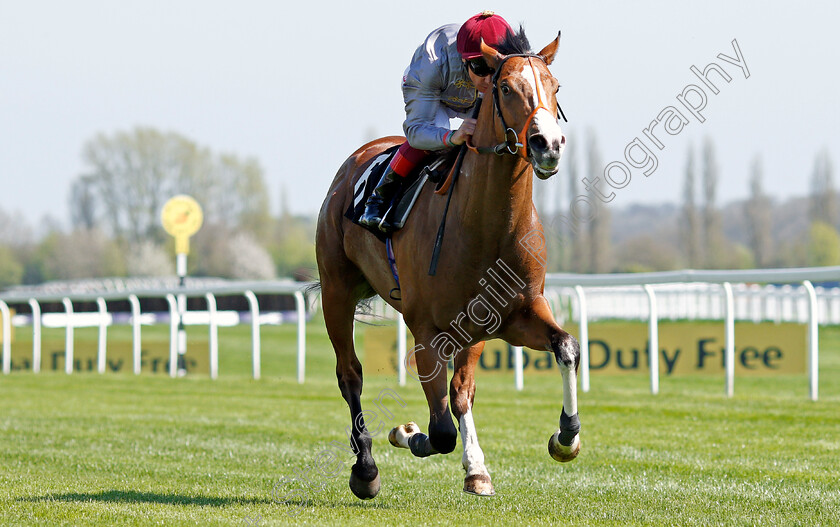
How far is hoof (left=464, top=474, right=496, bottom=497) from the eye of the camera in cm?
411

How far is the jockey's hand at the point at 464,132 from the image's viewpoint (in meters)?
4.15

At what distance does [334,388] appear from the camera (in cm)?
1163

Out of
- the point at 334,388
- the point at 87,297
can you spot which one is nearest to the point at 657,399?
the point at 334,388

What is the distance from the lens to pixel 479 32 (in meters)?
4.26

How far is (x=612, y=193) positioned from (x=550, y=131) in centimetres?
204

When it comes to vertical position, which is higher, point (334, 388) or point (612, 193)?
point (612, 193)

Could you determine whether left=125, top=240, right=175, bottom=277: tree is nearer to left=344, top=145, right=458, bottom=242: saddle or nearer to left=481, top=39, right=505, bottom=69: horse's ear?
left=344, top=145, right=458, bottom=242: saddle

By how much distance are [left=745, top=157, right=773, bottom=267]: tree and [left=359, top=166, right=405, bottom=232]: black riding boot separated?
70.0 m

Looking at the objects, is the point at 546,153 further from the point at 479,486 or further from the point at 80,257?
the point at 80,257

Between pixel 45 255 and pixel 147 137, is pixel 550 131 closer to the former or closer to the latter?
pixel 147 137

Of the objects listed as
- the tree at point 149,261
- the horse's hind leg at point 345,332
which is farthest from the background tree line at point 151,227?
the horse's hind leg at point 345,332

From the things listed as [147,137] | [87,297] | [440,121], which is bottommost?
[87,297]

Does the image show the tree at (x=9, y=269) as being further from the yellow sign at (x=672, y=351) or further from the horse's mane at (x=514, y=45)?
the horse's mane at (x=514, y=45)

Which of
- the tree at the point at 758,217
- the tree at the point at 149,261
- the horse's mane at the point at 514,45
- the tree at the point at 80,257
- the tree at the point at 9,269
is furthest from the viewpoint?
the tree at the point at 758,217
